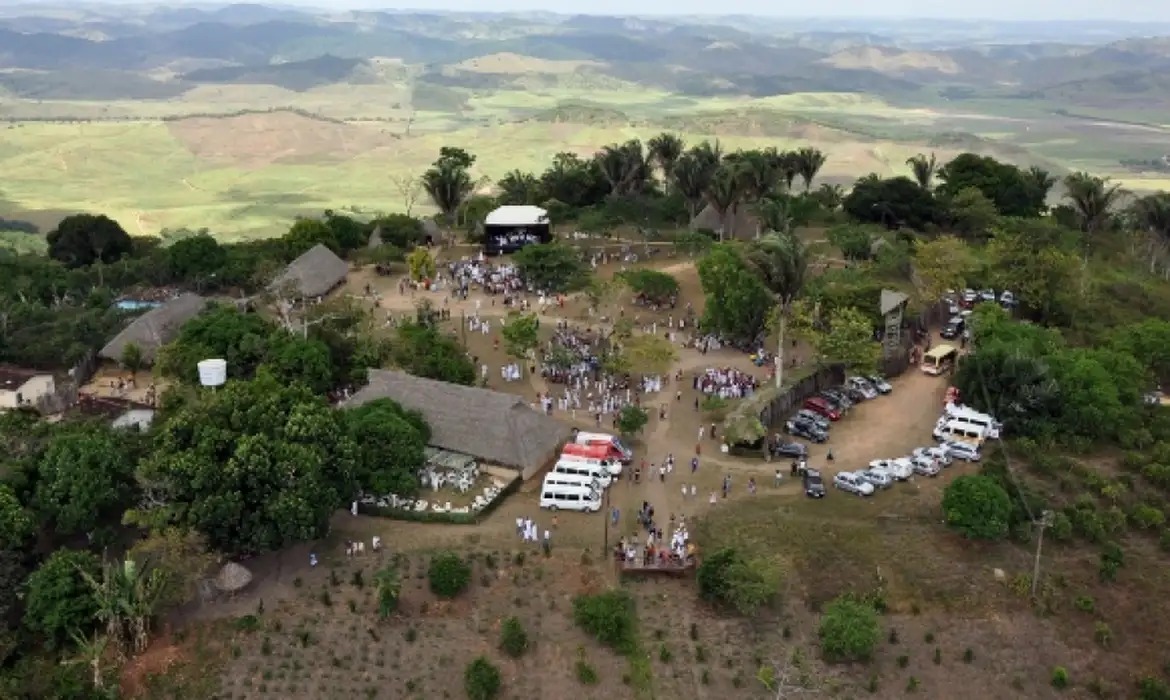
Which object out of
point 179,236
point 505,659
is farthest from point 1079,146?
point 505,659

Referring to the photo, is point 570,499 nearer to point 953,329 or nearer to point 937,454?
point 937,454

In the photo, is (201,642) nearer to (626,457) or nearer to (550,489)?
(550,489)

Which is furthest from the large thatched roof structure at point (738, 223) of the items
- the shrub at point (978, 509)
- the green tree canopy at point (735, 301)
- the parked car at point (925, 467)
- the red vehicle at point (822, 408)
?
the shrub at point (978, 509)

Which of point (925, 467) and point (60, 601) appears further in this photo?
point (925, 467)

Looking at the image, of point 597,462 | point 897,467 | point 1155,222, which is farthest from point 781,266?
point 1155,222

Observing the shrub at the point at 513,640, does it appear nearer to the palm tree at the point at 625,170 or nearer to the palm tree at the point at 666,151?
the palm tree at the point at 625,170

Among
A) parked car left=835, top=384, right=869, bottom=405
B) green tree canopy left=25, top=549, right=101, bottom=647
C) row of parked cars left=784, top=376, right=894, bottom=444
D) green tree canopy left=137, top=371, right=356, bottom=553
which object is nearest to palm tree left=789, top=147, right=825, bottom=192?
row of parked cars left=784, top=376, right=894, bottom=444
